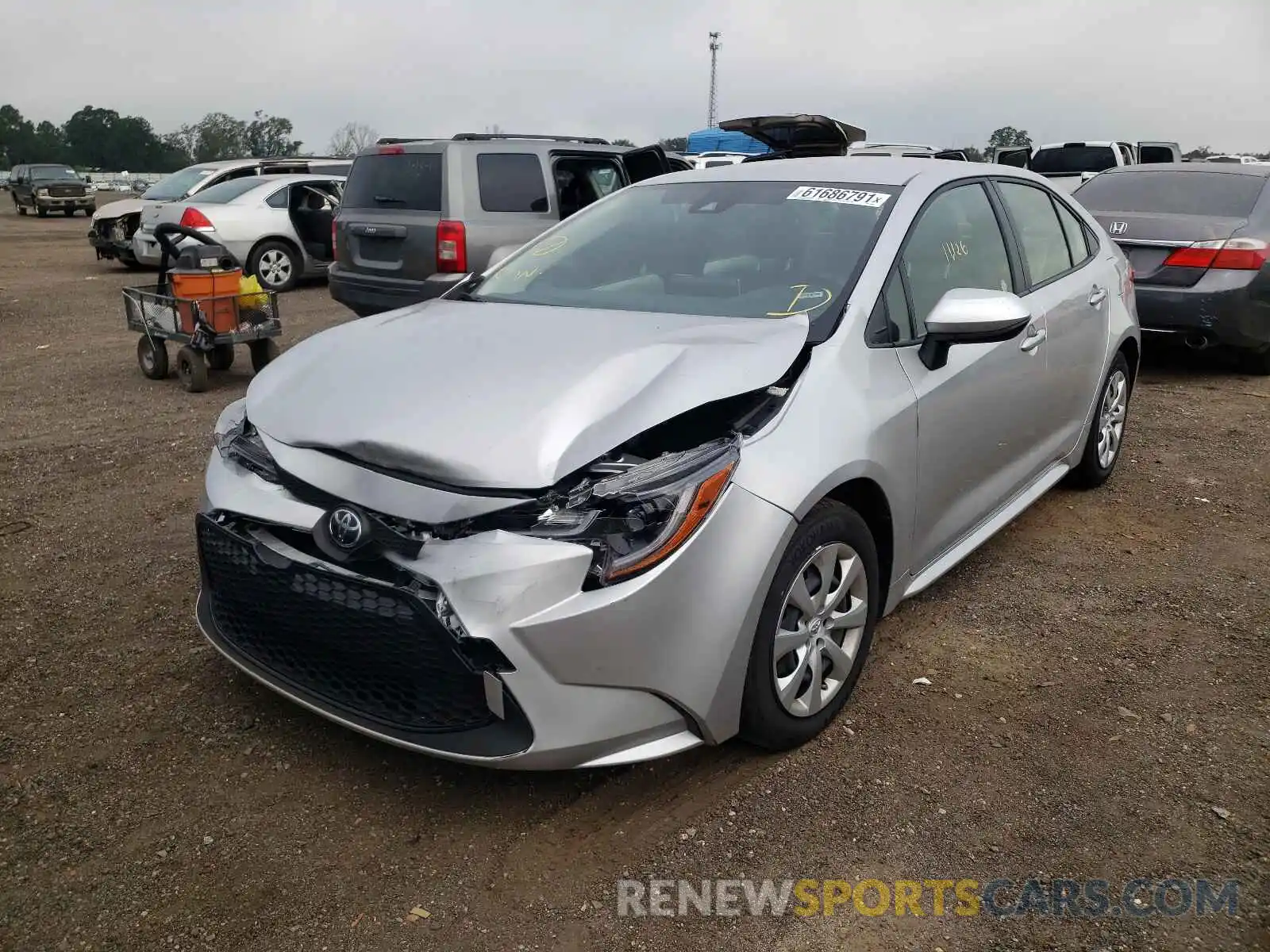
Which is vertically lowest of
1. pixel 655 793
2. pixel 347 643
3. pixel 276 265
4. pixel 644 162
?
pixel 655 793

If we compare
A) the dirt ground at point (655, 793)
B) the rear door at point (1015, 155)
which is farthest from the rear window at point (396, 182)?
the rear door at point (1015, 155)

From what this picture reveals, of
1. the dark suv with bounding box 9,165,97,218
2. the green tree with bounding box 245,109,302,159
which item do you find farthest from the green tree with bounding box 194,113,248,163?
the dark suv with bounding box 9,165,97,218

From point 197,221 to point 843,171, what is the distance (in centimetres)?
1024

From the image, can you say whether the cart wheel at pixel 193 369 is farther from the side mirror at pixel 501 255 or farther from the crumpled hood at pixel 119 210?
the crumpled hood at pixel 119 210

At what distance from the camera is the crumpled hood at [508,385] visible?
244cm

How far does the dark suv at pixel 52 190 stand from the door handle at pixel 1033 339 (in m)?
36.4

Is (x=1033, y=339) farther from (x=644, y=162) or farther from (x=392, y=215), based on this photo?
(x=644, y=162)

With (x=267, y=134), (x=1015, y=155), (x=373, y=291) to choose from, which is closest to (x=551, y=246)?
(x=373, y=291)

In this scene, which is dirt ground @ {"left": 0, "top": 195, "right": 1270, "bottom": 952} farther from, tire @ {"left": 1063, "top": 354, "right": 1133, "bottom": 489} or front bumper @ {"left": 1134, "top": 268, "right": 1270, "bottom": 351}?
front bumper @ {"left": 1134, "top": 268, "right": 1270, "bottom": 351}

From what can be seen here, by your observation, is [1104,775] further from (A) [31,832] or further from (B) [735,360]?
(A) [31,832]

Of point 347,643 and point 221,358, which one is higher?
point 347,643

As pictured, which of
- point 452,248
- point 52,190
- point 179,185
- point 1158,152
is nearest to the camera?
point 452,248

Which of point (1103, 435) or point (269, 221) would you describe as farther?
point (269, 221)

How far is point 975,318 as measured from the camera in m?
3.08
